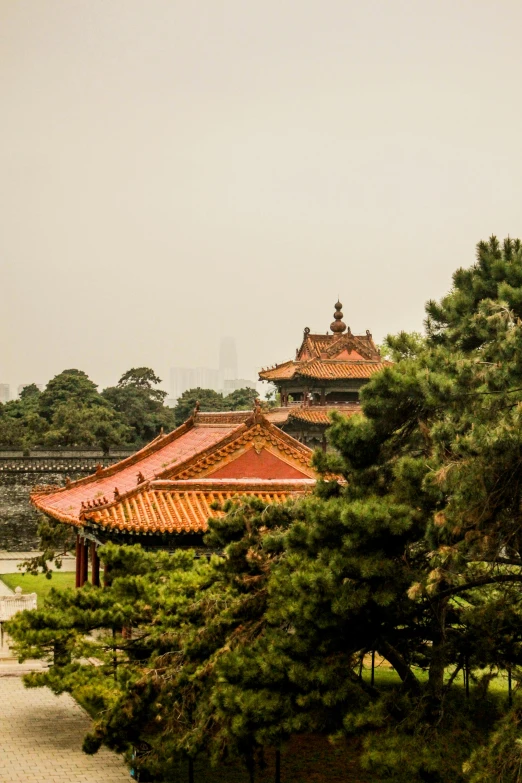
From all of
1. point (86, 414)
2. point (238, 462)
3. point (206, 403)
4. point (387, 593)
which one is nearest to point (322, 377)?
point (86, 414)

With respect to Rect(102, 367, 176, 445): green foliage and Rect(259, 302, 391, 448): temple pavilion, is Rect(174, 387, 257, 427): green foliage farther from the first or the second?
Rect(259, 302, 391, 448): temple pavilion

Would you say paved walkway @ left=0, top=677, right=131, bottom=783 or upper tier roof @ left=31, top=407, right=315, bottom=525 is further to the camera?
upper tier roof @ left=31, top=407, right=315, bottom=525

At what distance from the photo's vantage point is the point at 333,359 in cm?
3656

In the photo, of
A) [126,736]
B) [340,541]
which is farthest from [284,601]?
[126,736]

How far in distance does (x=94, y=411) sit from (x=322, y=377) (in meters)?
19.8

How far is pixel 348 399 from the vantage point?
122 ft

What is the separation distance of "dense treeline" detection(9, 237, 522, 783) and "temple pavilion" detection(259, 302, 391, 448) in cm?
2477

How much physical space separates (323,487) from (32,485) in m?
30.0

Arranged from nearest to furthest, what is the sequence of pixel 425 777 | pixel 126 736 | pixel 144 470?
pixel 425 777
pixel 126 736
pixel 144 470

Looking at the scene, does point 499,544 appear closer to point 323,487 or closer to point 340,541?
point 340,541

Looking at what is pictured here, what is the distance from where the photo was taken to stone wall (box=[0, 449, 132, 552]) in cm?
3841

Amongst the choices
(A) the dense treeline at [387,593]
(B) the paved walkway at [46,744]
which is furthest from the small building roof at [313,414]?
(A) the dense treeline at [387,593]

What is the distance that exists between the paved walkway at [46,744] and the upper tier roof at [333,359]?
68.6 feet

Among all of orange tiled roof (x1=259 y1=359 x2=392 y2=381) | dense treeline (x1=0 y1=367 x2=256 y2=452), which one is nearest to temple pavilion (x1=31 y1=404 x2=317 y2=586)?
orange tiled roof (x1=259 y1=359 x2=392 y2=381)
